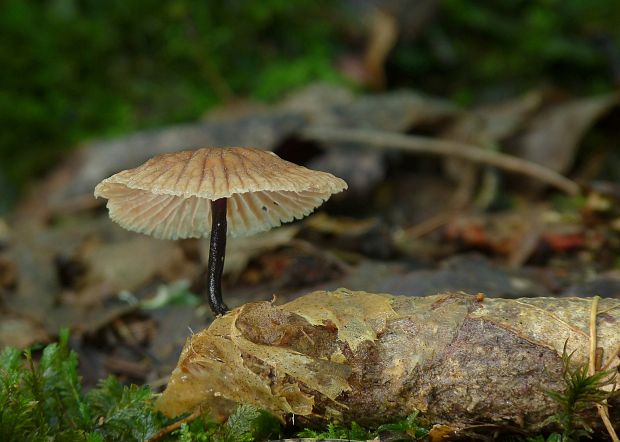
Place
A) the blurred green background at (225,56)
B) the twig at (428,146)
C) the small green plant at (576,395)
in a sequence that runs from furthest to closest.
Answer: the blurred green background at (225,56), the twig at (428,146), the small green plant at (576,395)

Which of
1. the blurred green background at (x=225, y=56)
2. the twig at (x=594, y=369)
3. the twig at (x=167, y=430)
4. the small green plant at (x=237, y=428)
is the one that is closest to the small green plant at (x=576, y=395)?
the twig at (x=594, y=369)

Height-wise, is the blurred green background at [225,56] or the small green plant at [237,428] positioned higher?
the blurred green background at [225,56]

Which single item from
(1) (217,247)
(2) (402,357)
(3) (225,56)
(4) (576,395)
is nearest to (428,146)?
(3) (225,56)

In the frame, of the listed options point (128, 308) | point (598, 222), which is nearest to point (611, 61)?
point (598, 222)

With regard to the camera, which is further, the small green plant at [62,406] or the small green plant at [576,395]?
the small green plant at [62,406]

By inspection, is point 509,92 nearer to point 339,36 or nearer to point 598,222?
point 339,36

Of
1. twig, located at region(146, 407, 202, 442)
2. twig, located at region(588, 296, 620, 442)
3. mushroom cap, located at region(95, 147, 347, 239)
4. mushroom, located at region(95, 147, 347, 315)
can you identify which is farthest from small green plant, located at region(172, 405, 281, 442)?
twig, located at region(588, 296, 620, 442)

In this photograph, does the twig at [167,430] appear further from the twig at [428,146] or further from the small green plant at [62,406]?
the twig at [428,146]
